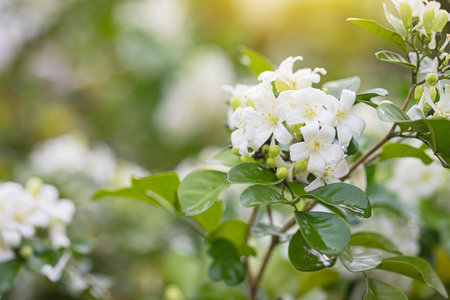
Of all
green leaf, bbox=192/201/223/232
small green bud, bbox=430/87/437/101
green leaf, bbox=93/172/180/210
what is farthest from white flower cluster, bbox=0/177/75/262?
small green bud, bbox=430/87/437/101

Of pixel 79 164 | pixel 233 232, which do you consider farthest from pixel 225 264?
pixel 79 164

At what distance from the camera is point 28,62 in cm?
206

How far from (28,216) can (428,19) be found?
0.64 metres

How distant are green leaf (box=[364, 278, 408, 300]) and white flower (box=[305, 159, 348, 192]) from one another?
15 centimetres

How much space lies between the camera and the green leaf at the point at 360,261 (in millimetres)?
476

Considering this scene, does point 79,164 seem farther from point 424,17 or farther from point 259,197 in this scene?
point 424,17

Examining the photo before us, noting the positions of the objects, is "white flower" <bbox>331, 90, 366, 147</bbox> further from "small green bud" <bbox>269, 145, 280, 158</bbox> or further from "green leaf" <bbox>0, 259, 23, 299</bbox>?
"green leaf" <bbox>0, 259, 23, 299</bbox>

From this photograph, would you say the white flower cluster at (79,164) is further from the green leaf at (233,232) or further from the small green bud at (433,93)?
the small green bud at (433,93)

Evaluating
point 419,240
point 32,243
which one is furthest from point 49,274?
point 419,240

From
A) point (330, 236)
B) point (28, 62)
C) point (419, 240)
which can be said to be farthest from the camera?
point (28, 62)

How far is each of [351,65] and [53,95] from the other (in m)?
1.46

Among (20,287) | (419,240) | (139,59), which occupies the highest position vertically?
(419,240)

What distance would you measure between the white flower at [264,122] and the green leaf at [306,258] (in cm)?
12

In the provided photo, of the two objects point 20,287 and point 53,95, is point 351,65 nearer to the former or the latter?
point 53,95
